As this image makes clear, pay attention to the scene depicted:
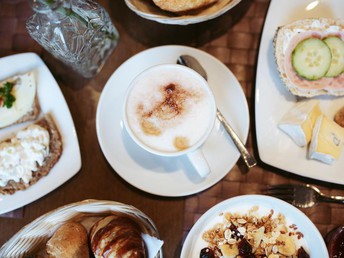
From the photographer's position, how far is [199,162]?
1.57 m

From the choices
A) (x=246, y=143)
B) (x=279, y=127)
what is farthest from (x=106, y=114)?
(x=279, y=127)

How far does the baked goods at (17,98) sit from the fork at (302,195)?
109 centimetres

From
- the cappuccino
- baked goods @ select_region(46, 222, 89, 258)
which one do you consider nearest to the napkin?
baked goods @ select_region(46, 222, 89, 258)

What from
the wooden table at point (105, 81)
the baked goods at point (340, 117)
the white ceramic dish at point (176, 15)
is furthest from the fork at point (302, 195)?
the white ceramic dish at point (176, 15)

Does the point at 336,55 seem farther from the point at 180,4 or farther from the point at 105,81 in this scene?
the point at 105,81

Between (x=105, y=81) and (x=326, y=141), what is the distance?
3.14ft

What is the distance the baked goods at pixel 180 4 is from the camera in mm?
1635

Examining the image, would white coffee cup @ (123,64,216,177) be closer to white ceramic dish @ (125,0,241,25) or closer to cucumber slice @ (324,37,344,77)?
white ceramic dish @ (125,0,241,25)

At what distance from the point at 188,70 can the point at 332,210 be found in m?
0.83

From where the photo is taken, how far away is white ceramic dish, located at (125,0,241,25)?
5.38 ft

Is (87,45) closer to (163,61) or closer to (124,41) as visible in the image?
(124,41)

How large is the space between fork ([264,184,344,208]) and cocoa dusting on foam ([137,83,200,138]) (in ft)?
1.60

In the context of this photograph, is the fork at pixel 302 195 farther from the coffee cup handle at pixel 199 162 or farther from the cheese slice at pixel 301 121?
the coffee cup handle at pixel 199 162

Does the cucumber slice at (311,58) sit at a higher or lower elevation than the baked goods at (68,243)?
higher
